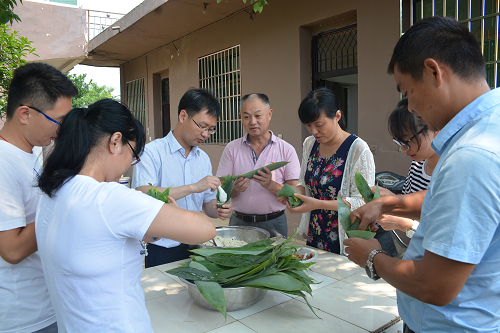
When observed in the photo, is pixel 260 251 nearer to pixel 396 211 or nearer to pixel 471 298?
pixel 396 211

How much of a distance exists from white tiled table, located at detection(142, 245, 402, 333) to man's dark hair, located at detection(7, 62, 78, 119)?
99cm

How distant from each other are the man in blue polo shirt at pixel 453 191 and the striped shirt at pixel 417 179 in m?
1.30

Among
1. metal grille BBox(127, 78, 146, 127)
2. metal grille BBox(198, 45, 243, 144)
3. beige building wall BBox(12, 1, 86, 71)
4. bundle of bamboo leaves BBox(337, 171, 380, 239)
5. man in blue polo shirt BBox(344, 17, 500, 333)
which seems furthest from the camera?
metal grille BBox(127, 78, 146, 127)

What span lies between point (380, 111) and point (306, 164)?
1.76 meters

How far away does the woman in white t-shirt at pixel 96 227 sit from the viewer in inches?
38.1

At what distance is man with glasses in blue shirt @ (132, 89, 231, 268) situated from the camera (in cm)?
218

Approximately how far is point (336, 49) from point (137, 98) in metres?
6.82

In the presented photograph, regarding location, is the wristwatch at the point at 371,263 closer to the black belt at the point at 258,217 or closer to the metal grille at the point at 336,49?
the black belt at the point at 258,217

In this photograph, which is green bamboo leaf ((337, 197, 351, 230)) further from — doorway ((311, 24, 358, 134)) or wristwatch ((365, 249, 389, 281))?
doorway ((311, 24, 358, 134))

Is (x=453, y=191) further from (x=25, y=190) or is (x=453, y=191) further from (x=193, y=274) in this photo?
(x=25, y=190)

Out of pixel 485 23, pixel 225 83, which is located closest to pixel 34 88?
pixel 485 23

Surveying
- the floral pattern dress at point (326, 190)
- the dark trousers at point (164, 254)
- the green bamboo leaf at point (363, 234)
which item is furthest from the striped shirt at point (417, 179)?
the dark trousers at point (164, 254)

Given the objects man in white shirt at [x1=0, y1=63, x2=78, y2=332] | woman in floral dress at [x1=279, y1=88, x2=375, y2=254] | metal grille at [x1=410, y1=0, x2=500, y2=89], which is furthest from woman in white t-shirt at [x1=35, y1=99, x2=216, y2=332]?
metal grille at [x1=410, y1=0, x2=500, y2=89]

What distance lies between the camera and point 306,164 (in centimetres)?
267
